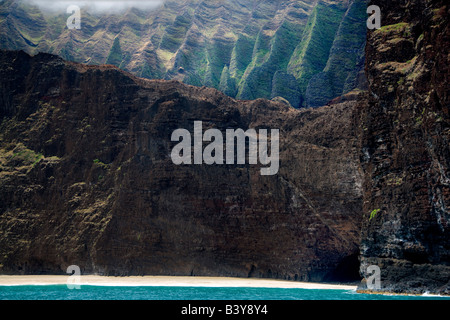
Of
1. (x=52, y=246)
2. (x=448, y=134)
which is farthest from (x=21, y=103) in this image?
(x=448, y=134)

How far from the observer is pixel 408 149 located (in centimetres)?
4044

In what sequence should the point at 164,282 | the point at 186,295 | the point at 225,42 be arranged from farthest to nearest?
the point at 225,42, the point at 164,282, the point at 186,295

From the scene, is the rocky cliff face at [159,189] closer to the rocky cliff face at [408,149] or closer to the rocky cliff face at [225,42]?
the rocky cliff face at [408,149]

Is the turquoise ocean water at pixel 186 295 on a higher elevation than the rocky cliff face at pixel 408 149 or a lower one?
lower

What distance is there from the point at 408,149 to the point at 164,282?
2787 centimetres

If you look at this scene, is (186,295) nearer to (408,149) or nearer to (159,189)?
(408,149)

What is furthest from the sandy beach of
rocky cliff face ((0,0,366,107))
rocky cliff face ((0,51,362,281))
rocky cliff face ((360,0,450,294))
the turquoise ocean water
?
rocky cliff face ((0,0,366,107))

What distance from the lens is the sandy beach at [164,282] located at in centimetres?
5386

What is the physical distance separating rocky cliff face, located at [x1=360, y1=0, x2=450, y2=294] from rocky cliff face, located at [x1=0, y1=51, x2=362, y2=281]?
14866 mm

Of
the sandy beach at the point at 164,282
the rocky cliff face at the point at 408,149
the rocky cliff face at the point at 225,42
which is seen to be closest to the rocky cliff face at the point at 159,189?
the sandy beach at the point at 164,282

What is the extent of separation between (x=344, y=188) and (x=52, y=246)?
33576 mm

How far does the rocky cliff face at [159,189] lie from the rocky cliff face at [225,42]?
26409 mm

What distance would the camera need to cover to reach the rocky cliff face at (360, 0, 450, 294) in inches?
1448

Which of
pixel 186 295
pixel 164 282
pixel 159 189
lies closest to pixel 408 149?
pixel 186 295
